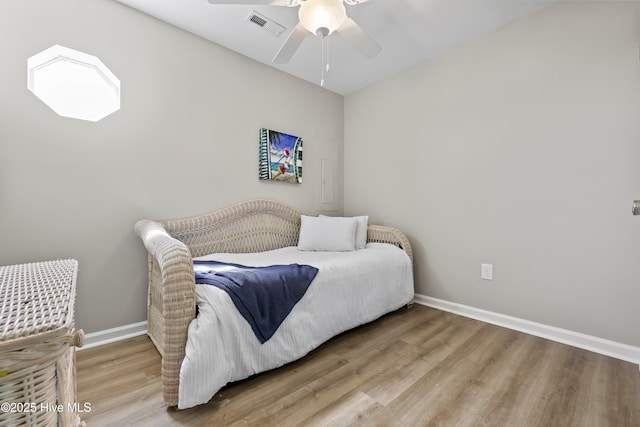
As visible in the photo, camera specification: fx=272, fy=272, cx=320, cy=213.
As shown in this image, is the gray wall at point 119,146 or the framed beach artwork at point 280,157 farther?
the framed beach artwork at point 280,157

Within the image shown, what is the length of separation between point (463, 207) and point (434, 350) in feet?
3.89

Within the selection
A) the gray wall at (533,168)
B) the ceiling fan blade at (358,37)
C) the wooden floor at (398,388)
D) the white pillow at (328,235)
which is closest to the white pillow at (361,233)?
the white pillow at (328,235)

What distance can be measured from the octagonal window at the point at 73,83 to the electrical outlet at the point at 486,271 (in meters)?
2.89

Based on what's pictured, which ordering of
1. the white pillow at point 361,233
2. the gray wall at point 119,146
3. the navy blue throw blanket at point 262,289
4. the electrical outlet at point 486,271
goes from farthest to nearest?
the white pillow at point 361,233
the electrical outlet at point 486,271
the gray wall at point 119,146
the navy blue throw blanket at point 262,289

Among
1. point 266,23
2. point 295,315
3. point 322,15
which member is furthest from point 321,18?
point 295,315

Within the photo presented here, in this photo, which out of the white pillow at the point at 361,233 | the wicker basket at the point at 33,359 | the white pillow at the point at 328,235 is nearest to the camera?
the wicker basket at the point at 33,359

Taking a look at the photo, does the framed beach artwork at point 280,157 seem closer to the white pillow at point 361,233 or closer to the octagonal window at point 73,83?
the white pillow at point 361,233

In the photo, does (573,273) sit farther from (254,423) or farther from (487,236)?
(254,423)

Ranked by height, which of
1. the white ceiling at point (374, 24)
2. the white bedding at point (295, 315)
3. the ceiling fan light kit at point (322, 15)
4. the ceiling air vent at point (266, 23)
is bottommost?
the white bedding at point (295, 315)

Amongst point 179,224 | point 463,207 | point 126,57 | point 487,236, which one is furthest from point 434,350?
point 126,57

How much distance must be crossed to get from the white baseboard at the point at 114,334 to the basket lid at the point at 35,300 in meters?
0.83

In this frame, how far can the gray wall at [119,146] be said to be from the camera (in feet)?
4.96

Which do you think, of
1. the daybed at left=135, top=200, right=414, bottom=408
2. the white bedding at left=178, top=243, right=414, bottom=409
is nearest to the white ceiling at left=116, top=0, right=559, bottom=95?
the daybed at left=135, top=200, right=414, bottom=408

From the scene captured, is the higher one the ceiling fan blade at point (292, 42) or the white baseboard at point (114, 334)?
the ceiling fan blade at point (292, 42)
